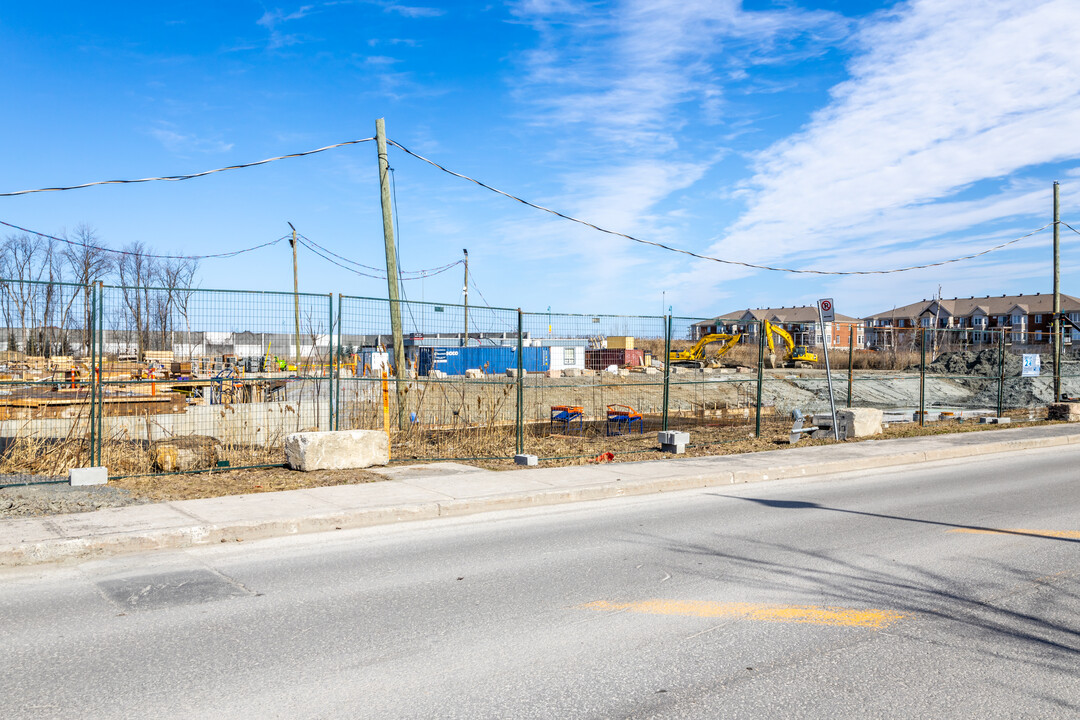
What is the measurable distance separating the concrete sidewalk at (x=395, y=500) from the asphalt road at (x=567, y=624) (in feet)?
0.94

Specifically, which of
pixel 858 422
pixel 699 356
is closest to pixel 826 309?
pixel 858 422

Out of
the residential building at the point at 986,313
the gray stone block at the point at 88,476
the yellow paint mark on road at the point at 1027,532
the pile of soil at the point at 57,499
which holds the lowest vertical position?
the yellow paint mark on road at the point at 1027,532

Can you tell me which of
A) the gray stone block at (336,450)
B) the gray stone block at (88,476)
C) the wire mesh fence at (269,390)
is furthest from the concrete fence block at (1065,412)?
the gray stone block at (88,476)

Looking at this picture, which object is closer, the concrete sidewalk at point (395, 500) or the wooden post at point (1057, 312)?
the concrete sidewalk at point (395, 500)

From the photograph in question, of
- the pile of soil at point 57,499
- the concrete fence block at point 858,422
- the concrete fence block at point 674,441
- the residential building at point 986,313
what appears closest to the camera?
the pile of soil at point 57,499

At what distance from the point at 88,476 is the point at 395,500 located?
3799mm

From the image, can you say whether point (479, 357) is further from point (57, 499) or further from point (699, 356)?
point (699, 356)

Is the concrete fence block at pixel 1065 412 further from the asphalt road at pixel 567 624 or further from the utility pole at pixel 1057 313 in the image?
the asphalt road at pixel 567 624

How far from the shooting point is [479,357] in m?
17.4

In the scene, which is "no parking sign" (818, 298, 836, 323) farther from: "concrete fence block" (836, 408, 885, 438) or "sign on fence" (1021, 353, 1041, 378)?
"sign on fence" (1021, 353, 1041, 378)

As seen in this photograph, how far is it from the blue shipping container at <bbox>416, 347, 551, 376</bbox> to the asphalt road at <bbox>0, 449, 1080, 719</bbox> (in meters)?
6.63

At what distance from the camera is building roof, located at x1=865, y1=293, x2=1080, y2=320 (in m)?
102

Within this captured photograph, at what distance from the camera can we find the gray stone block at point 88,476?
906 centimetres

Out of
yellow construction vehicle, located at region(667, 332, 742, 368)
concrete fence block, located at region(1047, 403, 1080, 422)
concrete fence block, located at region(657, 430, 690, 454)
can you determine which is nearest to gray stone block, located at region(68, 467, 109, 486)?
concrete fence block, located at region(657, 430, 690, 454)
